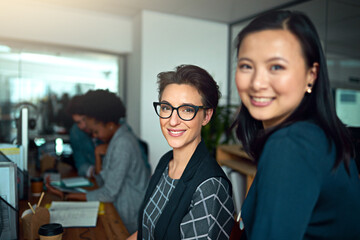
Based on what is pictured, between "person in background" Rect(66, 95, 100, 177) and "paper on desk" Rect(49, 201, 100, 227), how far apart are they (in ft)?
2.87

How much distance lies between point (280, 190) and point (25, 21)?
437 centimetres

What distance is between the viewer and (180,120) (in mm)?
1396

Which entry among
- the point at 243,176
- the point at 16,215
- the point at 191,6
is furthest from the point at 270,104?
the point at 191,6

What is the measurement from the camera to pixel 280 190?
0.66 meters

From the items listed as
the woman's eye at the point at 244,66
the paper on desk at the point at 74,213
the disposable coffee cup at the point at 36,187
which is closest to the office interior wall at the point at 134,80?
the disposable coffee cup at the point at 36,187

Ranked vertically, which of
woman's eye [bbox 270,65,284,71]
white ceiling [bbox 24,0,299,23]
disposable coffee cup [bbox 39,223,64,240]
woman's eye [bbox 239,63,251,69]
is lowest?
disposable coffee cup [bbox 39,223,64,240]

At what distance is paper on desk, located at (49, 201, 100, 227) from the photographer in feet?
5.54

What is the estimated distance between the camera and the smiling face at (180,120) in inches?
54.9

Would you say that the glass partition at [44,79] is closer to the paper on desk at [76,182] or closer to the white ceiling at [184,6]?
the white ceiling at [184,6]

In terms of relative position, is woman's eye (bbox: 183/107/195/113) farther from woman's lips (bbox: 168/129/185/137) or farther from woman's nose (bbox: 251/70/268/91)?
woman's nose (bbox: 251/70/268/91)

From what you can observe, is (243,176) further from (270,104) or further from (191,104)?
(270,104)

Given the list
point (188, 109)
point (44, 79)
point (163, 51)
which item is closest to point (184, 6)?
point (163, 51)

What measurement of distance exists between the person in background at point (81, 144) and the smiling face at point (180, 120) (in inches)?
63.0

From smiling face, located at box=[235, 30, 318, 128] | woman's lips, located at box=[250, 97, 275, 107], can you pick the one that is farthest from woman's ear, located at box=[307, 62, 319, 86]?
woman's lips, located at box=[250, 97, 275, 107]
